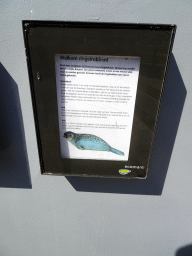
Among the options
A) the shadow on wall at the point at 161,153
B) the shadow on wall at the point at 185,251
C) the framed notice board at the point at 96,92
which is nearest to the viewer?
the framed notice board at the point at 96,92

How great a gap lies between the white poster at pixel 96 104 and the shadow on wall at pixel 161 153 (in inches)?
6.1

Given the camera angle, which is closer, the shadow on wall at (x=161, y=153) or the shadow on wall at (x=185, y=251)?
the shadow on wall at (x=161, y=153)

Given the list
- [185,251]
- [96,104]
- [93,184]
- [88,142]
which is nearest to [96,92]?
[96,104]

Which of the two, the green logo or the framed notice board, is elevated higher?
the framed notice board

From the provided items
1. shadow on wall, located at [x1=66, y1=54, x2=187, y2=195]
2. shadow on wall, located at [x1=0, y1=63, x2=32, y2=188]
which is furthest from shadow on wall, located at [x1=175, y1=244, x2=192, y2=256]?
shadow on wall, located at [x1=0, y1=63, x2=32, y2=188]

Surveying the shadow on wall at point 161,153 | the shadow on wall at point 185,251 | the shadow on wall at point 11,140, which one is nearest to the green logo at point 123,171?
the shadow on wall at point 161,153

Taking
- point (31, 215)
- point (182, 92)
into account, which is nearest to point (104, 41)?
→ point (182, 92)

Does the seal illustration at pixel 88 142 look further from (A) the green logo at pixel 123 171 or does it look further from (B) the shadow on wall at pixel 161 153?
(B) the shadow on wall at pixel 161 153

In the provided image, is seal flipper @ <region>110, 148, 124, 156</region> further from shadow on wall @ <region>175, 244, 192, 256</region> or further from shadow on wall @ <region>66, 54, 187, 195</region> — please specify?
shadow on wall @ <region>175, 244, 192, 256</region>

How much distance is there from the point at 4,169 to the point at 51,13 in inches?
28.0

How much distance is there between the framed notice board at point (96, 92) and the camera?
50cm

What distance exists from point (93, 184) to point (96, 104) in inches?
16.6

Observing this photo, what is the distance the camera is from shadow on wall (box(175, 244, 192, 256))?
36.3 inches

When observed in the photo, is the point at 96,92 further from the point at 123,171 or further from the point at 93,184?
the point at 93,184
